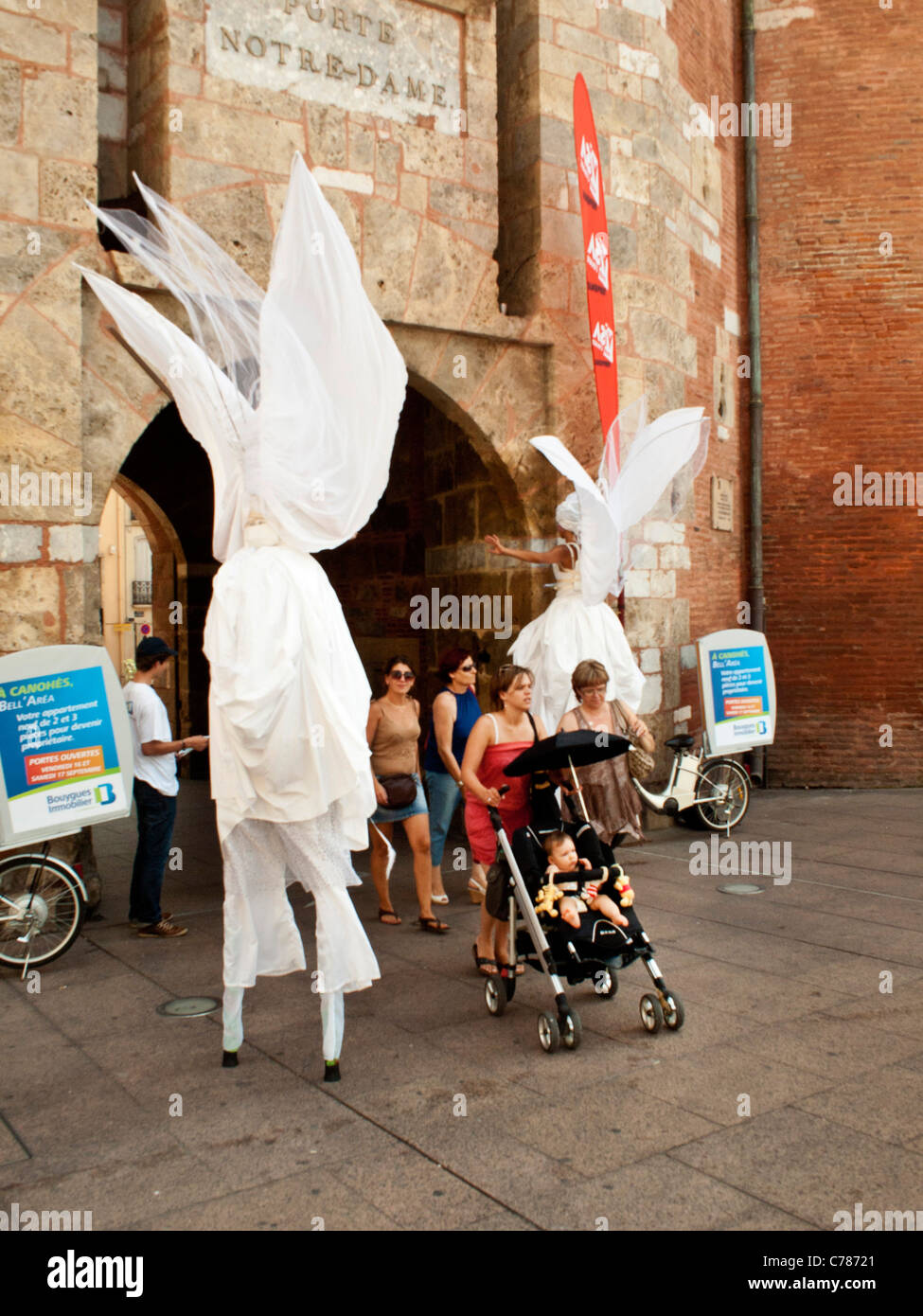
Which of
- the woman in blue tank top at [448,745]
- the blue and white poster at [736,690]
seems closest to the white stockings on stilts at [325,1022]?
the woman in blue tank top at [448,745]

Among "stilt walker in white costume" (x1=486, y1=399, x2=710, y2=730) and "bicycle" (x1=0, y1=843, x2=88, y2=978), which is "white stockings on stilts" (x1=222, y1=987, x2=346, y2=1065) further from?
"stilt walker in white costume" (x1=486, y1=399, x2=710, y2=730)

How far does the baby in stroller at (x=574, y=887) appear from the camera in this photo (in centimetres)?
485

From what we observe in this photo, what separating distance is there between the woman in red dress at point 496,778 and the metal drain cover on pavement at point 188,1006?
1277 mm

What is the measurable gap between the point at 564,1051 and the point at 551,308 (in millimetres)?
5929

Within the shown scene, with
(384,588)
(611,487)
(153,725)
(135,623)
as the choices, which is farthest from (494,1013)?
(135,623)

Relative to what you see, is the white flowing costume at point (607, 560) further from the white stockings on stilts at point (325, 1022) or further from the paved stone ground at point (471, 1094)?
the white stockings on stilts at point (325, 1022)

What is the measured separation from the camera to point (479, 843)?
18.3 ft

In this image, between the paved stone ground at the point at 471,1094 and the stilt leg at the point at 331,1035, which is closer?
the paved stone ground at the point at 471,1094

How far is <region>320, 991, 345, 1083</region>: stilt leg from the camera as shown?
4398 millimetres

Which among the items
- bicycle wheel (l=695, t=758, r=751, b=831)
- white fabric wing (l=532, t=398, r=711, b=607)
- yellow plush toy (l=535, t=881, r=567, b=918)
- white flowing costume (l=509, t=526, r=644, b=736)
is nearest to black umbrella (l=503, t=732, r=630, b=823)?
yellow plush toy (l=535, t=881, r=567, b=918)

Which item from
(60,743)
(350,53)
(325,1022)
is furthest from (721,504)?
(325,1022)

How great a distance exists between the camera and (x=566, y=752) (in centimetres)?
504

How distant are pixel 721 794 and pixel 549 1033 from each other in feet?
17.2

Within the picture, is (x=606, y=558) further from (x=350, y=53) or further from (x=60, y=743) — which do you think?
(x=350, y=53)
